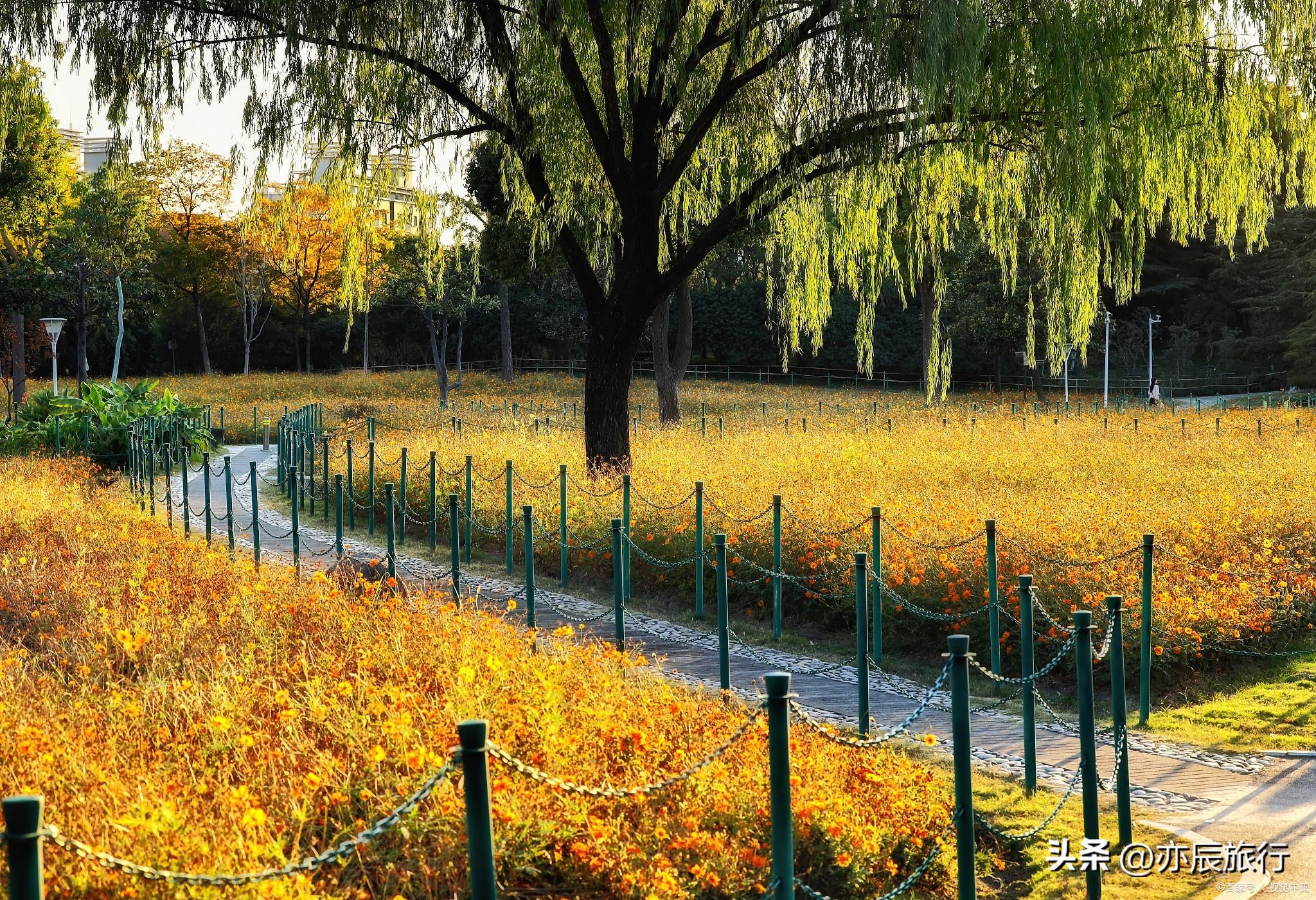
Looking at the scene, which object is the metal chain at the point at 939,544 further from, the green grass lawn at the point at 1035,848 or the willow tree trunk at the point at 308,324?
the willow tree trunk at the point at 308,324

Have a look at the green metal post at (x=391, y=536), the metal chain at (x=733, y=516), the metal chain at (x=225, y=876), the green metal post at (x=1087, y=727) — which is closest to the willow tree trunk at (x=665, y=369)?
the metal chain at (x=733, y=516)

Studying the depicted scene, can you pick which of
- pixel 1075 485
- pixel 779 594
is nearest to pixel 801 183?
pixel 1075 485

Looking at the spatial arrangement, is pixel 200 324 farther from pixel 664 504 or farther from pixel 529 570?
pixel 529 570

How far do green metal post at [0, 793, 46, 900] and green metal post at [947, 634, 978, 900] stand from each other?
325 cm

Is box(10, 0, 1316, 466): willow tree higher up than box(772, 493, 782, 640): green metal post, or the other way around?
box(10, 0, 1316, 466): willow tree

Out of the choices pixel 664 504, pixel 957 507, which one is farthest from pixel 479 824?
pixel 664 504

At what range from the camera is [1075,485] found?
1457 centimetres

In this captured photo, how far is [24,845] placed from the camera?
2959 mm

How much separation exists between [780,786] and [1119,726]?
2.68m

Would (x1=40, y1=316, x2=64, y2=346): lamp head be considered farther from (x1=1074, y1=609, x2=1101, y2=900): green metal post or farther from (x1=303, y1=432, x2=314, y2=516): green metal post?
(x1=1074, y1=609, x2=1101, y2=900): green metal post

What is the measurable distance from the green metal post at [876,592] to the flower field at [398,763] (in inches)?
102

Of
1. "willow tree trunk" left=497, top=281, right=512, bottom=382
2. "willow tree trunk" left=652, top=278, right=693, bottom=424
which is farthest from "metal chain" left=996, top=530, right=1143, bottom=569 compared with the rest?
"willow tree trunk" left=497, top=281, right=512, bottom=382

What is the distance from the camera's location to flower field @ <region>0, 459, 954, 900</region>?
177 inches

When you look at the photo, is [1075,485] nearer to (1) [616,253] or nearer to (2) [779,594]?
(2) [779,594]
